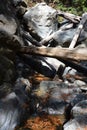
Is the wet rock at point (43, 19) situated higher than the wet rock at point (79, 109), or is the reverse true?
the wet rock at point (43, 19)

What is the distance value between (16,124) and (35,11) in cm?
769

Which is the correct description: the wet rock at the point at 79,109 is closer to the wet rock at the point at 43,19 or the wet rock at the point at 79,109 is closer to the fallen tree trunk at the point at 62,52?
the fallen tree trunk at the point at 62,52

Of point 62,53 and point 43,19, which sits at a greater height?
point 43,19

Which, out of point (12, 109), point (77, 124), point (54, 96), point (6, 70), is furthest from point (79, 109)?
point (6, 70)

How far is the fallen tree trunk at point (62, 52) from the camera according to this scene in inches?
255

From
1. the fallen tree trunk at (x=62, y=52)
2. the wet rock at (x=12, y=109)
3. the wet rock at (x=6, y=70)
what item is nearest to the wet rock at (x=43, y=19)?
the fallen tree trunk at (x=62, y=52)

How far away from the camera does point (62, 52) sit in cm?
686

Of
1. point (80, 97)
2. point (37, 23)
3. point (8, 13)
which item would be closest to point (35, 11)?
point (37, 23)

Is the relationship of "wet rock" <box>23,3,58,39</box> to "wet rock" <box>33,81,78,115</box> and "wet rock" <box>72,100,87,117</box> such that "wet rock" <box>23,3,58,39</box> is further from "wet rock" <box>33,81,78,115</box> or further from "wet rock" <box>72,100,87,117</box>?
"wet rock" <box>72,100,87,117</box>

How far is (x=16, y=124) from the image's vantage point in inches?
227

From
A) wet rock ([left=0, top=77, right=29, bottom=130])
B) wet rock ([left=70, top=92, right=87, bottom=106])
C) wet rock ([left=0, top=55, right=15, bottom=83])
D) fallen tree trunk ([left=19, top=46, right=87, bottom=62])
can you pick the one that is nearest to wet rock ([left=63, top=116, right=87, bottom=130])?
wet rock ([left=70, top=92, right=87, bottom=106])

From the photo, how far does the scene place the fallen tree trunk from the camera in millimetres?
6469

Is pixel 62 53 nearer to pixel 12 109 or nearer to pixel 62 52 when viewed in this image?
pixel 62 52

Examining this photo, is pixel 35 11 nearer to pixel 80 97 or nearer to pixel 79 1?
pixel 79 1
